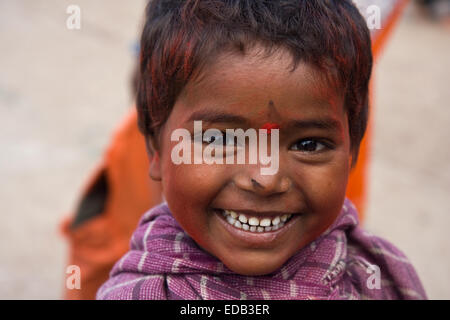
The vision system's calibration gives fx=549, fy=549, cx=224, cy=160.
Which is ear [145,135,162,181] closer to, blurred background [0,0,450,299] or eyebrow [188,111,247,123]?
eyebrow [188,111,247,123]

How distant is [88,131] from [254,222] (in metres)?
3.24

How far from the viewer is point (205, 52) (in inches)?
41.8

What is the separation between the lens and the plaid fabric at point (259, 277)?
1187 millimetres

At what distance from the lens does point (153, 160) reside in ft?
4.23

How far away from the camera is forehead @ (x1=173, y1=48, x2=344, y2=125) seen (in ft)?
3.35

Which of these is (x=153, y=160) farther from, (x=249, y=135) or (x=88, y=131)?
(x=88, y=131)

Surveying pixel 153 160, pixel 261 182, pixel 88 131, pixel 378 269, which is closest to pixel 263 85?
pixel 261 182
